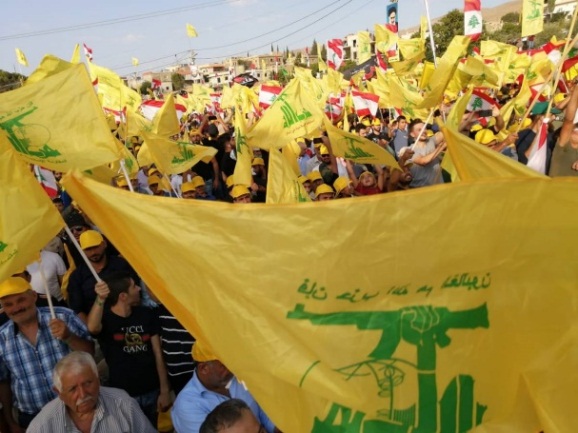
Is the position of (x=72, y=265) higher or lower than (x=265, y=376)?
lower

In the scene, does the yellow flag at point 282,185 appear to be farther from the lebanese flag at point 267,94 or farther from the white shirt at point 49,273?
the lebanese flag at point 267,94

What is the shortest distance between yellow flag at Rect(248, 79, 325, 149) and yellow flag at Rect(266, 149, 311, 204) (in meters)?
1.95

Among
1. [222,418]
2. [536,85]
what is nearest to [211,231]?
[222,418]

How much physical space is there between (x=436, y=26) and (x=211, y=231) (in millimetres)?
56179

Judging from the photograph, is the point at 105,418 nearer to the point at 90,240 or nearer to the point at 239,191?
the point at 90,240

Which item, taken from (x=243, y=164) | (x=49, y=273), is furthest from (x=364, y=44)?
(x=49, y=273)

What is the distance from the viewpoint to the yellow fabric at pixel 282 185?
13.1ft

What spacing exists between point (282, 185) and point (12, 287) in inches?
80.6

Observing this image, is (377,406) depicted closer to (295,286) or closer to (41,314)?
(295,286)

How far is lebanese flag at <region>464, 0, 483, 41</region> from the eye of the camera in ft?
38.2

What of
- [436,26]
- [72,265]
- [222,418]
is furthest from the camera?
[436,26]

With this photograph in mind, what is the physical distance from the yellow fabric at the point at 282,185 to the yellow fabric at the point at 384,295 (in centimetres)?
223

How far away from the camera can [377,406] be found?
5.63ft

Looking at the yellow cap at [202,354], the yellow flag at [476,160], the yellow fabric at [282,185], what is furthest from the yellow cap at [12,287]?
the yellow flag at [476,160]
